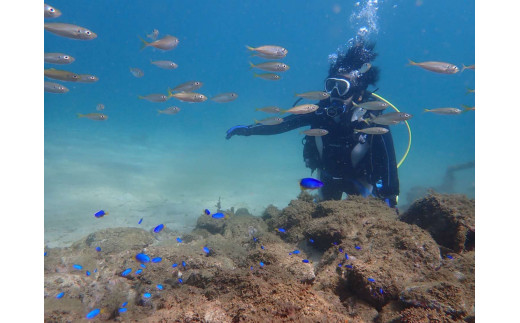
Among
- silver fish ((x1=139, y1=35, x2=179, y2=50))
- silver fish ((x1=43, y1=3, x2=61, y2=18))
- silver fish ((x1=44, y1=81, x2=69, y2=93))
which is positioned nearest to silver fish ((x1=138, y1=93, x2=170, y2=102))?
silver fish ((x1=139, y1=35, x2=179, y2=50))

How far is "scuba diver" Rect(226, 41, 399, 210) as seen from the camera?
5789 mm

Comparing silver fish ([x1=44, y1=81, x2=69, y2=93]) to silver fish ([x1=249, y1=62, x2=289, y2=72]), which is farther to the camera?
silver fish ([x1=249, y1=62, x2=289, y2=72])

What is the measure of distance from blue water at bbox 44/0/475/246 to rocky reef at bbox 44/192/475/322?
512cm

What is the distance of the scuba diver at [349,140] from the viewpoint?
19.0ft

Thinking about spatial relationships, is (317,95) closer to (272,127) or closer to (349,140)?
(349,140)

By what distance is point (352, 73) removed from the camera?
244 inches

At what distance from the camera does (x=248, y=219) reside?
664 centimetres

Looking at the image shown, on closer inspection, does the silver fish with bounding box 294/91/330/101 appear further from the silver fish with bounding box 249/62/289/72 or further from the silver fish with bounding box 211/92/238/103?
the silver fish with bounding box 211/92/238/103

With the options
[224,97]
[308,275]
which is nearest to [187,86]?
[224,97]

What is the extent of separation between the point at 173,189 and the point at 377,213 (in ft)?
37.7

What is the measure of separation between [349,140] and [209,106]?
80.4 meters

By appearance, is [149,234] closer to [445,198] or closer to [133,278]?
[133,278]

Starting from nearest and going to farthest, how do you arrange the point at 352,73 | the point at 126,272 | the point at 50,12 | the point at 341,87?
the point at 126,272
the point at 50,12
the point at 341,87
the point at 352,73

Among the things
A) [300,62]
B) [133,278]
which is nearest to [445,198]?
[133,278]
